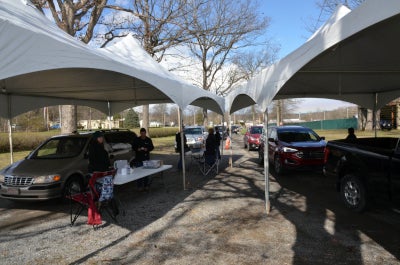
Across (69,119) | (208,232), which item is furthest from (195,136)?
(208,232)

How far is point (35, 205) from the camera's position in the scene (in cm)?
765

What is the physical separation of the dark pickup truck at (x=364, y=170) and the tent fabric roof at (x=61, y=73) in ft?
13.5

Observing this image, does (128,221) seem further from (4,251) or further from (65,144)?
(65,144)

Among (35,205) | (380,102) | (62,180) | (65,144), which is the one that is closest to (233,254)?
(62,180)

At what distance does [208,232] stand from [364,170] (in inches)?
131

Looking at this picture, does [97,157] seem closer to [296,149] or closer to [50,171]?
[50,171]

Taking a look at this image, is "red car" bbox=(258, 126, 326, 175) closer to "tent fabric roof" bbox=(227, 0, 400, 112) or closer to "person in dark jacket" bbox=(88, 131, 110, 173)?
"tent fabric roof" bbox=(227, 0, 400, 112)

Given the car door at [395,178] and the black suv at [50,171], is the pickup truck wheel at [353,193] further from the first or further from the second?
the black suv at [50,171]

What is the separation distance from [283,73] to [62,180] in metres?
5.20

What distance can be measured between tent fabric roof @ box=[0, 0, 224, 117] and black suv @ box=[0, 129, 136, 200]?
1.85 m

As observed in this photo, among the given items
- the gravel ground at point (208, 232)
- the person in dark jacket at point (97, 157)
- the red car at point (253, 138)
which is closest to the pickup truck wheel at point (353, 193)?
the gravel ground at point (208, 232)

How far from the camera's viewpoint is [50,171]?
710cm

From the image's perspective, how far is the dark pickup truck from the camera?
5.52 m

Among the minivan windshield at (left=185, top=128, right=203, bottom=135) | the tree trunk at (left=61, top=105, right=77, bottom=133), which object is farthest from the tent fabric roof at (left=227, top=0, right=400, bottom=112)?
the minivan windshield at (left=185, top=128, right=203, bottom=135)
